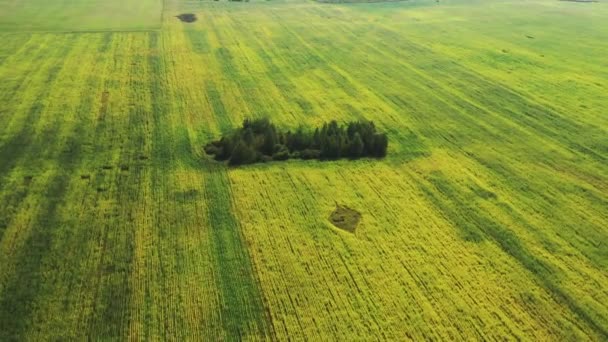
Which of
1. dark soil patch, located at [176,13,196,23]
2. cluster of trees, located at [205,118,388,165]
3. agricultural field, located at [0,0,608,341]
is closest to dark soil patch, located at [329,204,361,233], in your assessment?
agricultural field, located at [0,0,608,341]

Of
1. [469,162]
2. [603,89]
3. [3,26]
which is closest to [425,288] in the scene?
[469,162]

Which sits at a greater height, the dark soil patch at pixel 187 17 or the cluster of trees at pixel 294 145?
the dark soil patch at pixel 187 17

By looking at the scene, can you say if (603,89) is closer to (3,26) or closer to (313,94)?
(313,94)

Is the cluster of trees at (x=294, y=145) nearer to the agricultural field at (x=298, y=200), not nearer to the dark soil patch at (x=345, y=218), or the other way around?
the agricultural field at (x=298, y=200)

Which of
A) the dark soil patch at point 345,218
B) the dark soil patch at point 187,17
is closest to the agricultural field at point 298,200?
the dark soil patch at point 345,218

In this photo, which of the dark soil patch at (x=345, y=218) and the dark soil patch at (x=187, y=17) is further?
the dark soil patch at (x=187, y=17)

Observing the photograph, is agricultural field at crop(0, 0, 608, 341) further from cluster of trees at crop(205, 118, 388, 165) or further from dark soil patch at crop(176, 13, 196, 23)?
dark soil patch at crop(176, 13, 196, 23)
